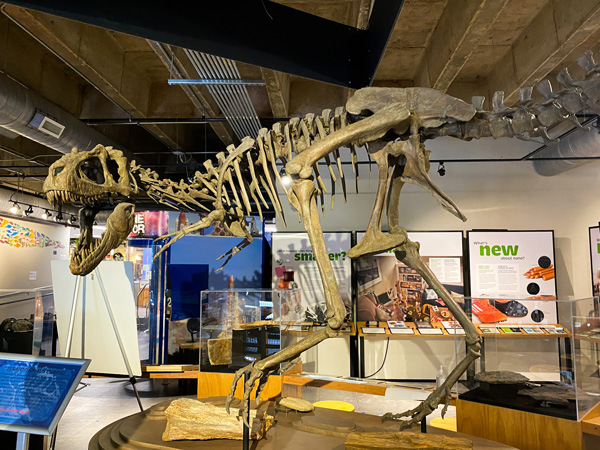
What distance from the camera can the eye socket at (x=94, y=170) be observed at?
3080mm

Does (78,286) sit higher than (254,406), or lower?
higher

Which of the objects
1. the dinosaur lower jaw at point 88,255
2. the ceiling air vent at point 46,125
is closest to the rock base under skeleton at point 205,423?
the dinosaur lower jaw at point 88,255

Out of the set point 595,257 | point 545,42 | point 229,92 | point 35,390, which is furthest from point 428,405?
point 595,257

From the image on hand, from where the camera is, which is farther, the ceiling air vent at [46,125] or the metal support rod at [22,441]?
the ceiling air vent at [46,125]

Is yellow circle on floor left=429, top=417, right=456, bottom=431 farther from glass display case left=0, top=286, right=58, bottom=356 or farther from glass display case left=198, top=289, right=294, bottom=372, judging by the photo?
glass display case left=0, top=286, right=58, bottom=356

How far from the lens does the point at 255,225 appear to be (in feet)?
28.0

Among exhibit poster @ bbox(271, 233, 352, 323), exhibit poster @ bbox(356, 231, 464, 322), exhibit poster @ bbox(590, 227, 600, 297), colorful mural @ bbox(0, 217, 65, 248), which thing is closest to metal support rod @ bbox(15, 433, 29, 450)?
exhibit poster @ bbox(271, 233, 352, 323)

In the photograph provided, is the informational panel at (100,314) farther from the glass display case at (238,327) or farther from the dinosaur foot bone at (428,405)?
the dinosaur foot bone at (428,405)

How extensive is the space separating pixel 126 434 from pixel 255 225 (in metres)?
5.93

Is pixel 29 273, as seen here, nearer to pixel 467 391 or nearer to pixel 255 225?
pixel 255 225

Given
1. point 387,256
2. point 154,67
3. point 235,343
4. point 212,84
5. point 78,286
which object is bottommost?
point 235,343

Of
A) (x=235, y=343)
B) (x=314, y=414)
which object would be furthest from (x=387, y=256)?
(x=314, y=414)

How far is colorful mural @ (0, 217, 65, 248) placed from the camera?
11970mm

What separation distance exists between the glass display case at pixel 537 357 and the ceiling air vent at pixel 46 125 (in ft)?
17.7
